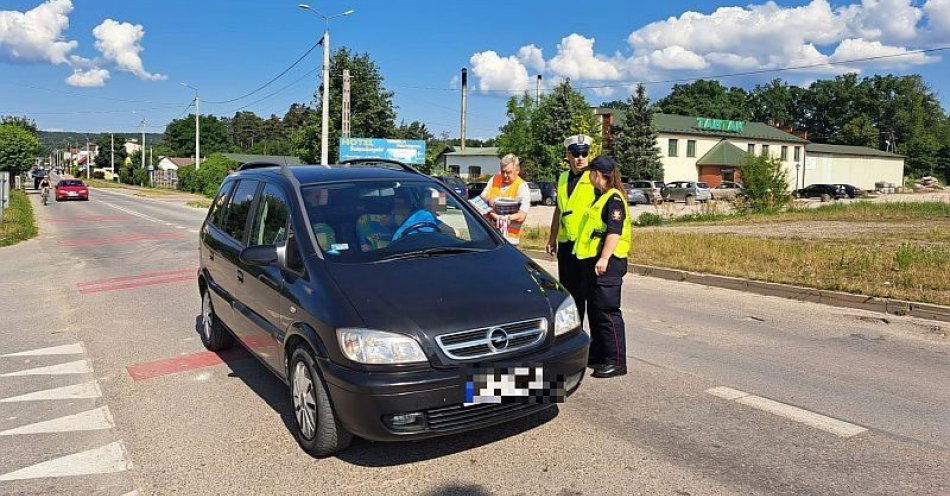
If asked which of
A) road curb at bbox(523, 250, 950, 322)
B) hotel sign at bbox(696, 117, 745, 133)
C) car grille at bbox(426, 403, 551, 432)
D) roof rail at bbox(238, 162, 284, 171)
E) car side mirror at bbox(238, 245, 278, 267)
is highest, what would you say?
hotel sign at bbox(696, 117, 745, 133)

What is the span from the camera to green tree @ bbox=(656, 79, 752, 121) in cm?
10825

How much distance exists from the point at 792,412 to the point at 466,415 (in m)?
2.38

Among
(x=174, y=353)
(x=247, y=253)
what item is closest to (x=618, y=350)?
(x=247, y=253)

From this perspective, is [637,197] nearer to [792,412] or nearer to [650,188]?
[650,188]

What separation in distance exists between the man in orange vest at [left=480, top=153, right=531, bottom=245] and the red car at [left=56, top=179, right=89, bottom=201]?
44.8m

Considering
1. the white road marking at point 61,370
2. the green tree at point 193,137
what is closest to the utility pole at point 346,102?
the white road marking at point 61,370

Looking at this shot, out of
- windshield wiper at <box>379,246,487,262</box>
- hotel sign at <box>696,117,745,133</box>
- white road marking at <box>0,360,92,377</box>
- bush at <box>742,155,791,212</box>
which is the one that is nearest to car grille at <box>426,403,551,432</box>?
windshield wiper at <box>379,246,487,262</box>

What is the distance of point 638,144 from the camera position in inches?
2270

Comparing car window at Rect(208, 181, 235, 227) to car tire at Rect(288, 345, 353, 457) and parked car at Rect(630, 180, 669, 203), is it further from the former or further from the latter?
parked car at Rect(630, 180, 669, 203)

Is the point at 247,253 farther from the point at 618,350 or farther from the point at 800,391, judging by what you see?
the point at 800,391

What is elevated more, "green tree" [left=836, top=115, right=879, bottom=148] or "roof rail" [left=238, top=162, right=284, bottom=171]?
"green tree" [left=836, top=115, right=879, bottom=148]

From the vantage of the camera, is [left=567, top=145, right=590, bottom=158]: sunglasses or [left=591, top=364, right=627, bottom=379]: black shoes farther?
[left=567, top=145, right=590, bottom=158]: sunglasses

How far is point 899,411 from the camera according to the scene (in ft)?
15.6

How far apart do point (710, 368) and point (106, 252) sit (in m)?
14.3
